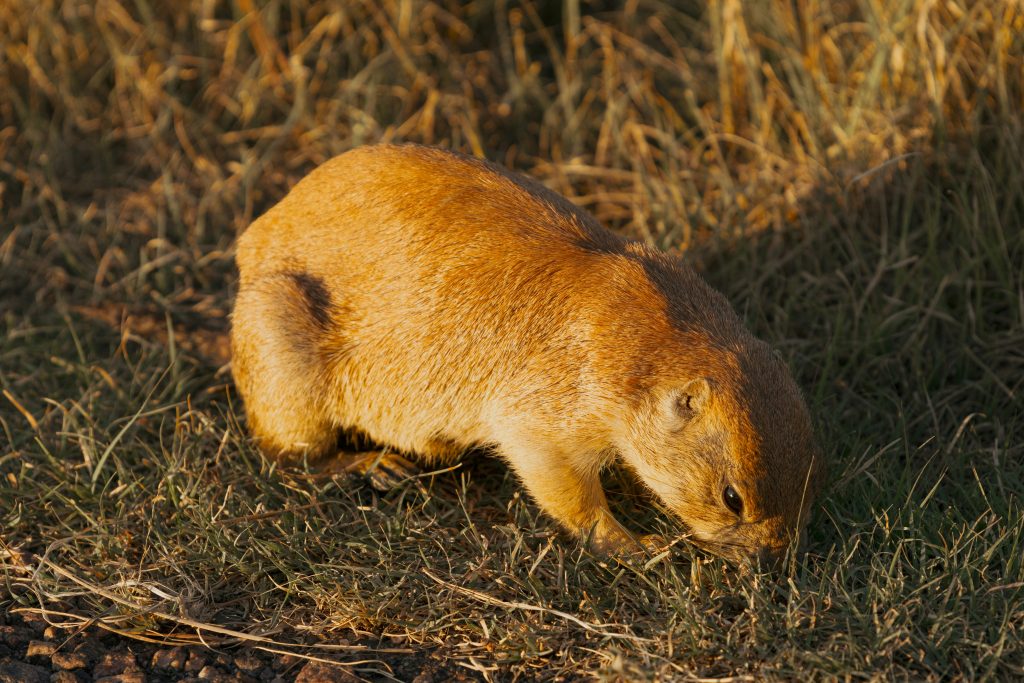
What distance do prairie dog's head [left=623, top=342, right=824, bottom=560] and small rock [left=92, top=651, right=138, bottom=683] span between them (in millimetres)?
1869

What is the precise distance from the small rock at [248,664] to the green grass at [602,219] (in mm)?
81

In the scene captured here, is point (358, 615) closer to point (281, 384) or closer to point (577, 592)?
point (577, 592)

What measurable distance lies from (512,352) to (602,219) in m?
2.20

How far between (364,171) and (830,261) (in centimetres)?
237

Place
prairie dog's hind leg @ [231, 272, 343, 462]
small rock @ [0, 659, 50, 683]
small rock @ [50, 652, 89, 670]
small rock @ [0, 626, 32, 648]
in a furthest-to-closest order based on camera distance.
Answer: prairie dog's hind leg @ [231, 272, 343, 462]
small rock @ [0, 626, 32, 648]
small rock @ [50, 652, 89, 670]
small rock @ [0, 659, 50, 683]

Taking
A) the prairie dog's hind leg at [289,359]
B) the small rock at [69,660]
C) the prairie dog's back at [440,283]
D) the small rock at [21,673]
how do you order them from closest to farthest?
the small rock at [21,673]
the small rock at [69,660]
the prairie dog's back at [440,283]
the prairie dog's hind leg at [289,359]

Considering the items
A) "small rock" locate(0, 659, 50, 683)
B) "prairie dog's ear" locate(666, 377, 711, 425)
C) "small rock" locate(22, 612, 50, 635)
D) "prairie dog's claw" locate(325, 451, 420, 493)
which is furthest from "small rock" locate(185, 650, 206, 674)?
"prairie dog's ear" locate(666, 377, 711, 425)

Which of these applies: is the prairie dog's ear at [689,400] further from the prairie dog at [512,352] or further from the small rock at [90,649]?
the small rock at [90,649]

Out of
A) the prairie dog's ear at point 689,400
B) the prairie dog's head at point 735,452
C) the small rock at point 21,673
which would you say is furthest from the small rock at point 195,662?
the prairie dog's ear at point 689,400

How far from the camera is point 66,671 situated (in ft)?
12.6

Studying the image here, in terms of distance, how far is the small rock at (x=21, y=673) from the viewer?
377 centimetres

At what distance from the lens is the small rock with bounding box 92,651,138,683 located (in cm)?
385

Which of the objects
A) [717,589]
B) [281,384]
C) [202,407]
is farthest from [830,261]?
[202,407]

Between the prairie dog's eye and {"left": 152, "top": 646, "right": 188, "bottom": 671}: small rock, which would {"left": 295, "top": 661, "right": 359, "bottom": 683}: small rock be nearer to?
{"left": 152, "top": 646, "right": 188, "bottom": 671}: small rock
